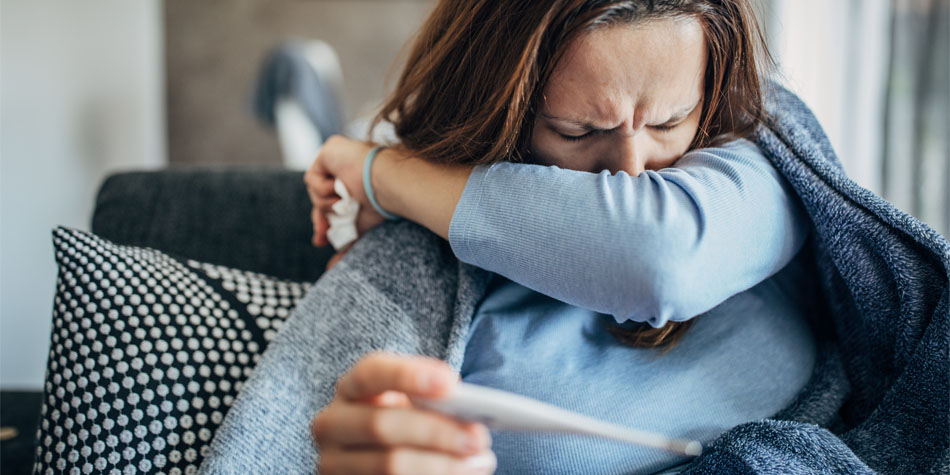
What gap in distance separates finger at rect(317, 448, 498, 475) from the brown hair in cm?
35

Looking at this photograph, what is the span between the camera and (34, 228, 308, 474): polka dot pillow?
0.66 m

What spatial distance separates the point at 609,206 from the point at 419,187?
0.24 meters

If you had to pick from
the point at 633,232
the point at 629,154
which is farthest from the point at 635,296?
the point at 629,154

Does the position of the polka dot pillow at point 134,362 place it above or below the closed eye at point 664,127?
below

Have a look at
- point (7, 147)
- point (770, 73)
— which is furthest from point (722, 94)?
point (7, 147)

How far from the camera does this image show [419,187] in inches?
28.3

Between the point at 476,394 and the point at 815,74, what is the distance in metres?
2.39

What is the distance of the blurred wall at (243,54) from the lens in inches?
115

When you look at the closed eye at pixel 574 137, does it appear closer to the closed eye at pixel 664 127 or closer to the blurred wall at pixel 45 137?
the closed eye at pixel 664 127

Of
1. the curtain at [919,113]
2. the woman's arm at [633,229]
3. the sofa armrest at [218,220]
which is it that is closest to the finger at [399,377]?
the woman's arm at [633,229]

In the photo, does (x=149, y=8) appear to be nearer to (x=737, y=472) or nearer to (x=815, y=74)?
(x=815, y=74)

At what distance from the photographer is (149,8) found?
269 centimetres

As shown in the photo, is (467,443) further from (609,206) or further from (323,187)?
(323,187)

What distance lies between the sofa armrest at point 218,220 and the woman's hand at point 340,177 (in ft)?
0.70
